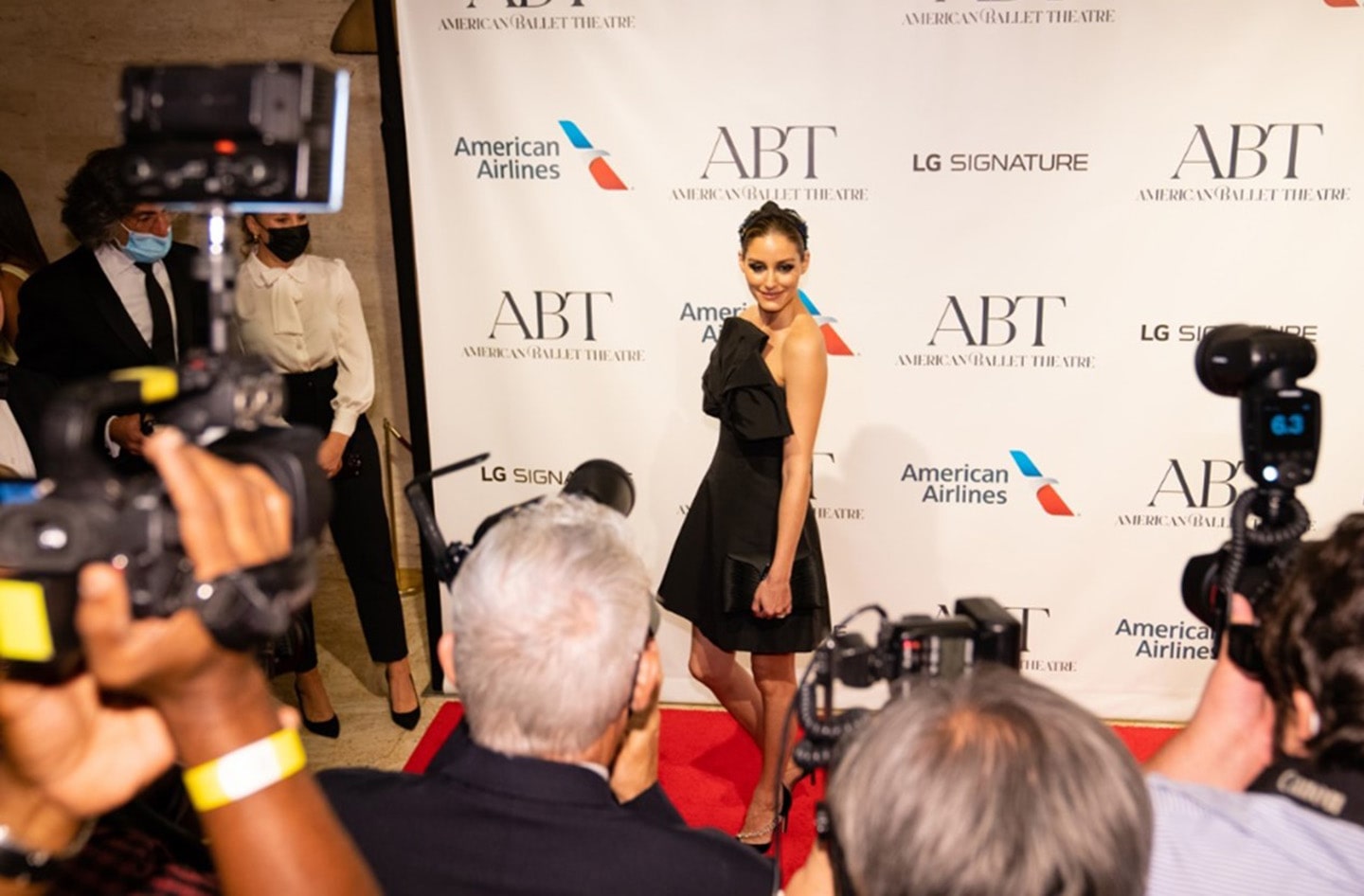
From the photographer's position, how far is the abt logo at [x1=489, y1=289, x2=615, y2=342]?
10.6 feet

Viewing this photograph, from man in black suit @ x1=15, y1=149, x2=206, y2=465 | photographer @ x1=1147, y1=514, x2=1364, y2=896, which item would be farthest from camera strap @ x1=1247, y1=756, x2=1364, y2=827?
man in black suit @ x1=15, y1=149, x2=206, y2=465

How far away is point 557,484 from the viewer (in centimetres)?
337

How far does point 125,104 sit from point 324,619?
11.1 feet

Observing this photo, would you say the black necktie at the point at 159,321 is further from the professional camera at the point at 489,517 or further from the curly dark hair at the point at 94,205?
the professional camera at the point at 489,517

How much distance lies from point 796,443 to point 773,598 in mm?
381

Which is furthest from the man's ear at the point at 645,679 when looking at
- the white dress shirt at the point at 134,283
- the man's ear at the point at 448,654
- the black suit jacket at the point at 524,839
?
the white dress shirt at the point at 134,283

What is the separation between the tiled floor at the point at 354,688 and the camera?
10.2 ft

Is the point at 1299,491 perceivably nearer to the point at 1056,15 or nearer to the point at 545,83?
the point at 1056,15

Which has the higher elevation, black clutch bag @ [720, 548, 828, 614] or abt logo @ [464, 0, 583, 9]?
abt logo @ [464, 0, 583, 9]

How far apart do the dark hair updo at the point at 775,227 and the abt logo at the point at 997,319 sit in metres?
0.82

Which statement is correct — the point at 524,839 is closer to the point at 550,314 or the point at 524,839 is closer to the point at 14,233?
the point at 550,314

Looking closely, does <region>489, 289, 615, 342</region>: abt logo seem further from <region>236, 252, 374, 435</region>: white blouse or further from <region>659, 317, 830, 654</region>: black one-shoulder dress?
<region>659, 317, 830, 654</region>: black one-shoulder dress

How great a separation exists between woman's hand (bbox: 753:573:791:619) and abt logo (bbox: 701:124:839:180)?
1.33m

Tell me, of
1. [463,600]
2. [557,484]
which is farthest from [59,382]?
[463,600]
